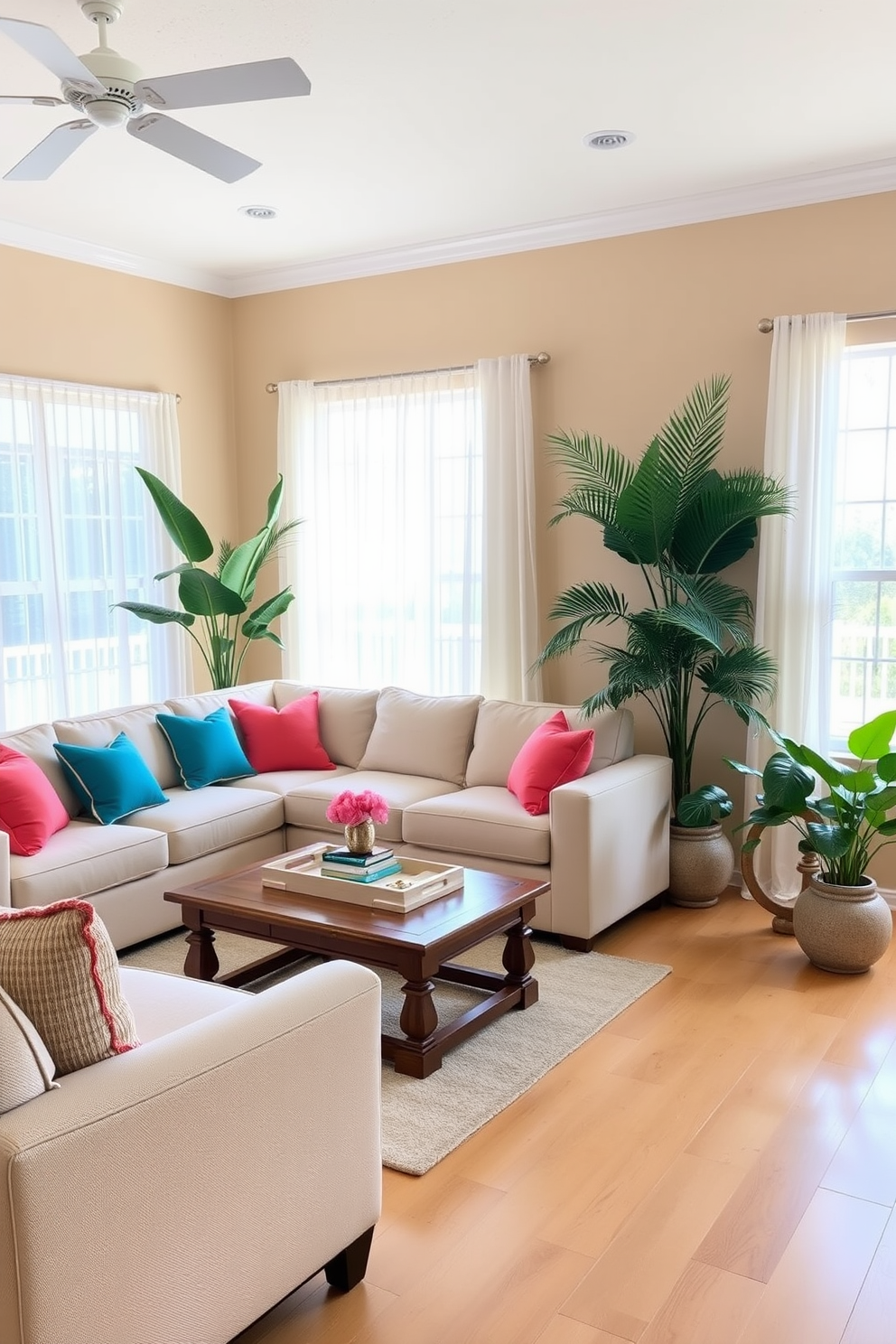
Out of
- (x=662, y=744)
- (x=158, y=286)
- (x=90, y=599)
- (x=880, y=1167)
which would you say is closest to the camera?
(x=880, y=1167)

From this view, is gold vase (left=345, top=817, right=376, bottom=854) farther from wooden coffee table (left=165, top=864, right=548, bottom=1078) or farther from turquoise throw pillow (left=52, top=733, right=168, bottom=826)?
turquoise throw pillow (left=52, top=733, right=168, bottom=826)

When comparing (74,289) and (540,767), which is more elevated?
(74,289)

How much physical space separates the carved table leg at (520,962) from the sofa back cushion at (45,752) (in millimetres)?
1877

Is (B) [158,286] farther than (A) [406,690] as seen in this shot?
Yes

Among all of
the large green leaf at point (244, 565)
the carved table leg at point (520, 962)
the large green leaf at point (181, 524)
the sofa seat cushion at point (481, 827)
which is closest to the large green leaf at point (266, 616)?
the large green leaf at point (244, 565)

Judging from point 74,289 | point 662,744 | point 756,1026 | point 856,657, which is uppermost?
point 74,289

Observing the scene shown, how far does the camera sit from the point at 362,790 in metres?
4.65

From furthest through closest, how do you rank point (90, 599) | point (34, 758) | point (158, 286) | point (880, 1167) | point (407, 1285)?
point (158, 286)
point (90, 599)
point (34, 758)
point (880, 1167)
point (407, 1285)

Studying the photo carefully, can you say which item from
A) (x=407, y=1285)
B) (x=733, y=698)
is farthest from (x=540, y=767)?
(x=407, y=1285)

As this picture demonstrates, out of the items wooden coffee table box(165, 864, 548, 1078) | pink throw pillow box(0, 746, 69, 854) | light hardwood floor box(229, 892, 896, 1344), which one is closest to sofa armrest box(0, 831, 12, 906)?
pink throw pillow box(0, 746, 69, 854)

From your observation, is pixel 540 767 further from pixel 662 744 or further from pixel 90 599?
pixel 90 599

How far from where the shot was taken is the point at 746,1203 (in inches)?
101

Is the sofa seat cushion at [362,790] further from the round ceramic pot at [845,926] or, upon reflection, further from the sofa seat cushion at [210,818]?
the round ceramic pot at [845,926]

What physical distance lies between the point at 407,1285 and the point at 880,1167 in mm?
1213
